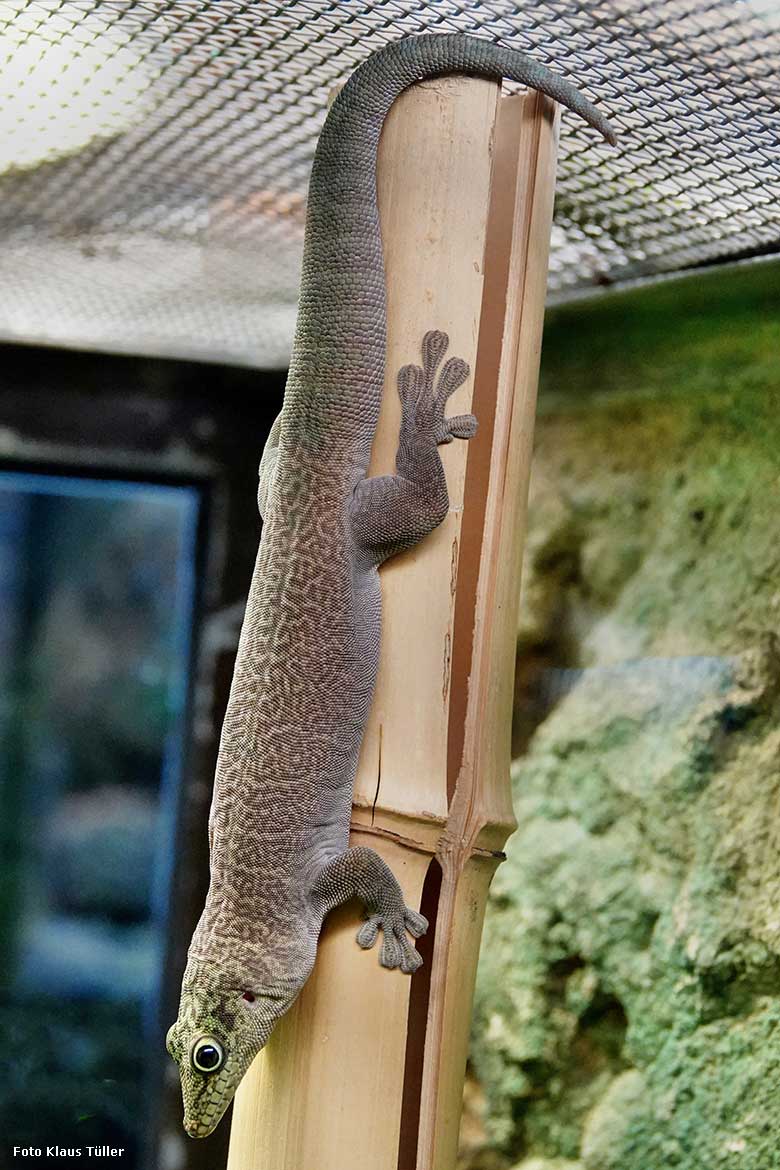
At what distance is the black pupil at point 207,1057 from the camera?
2.02 meters

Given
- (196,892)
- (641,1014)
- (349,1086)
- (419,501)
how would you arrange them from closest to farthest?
(349,1086), (419,501), (641,1014), (196,892)

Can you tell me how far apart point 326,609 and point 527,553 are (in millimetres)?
1635

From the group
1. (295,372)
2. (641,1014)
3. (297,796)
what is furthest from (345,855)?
(641,1014)

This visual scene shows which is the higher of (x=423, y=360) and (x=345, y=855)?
(x=423, y=360)

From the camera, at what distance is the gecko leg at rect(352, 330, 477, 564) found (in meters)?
2.03

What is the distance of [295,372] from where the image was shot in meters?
2.15

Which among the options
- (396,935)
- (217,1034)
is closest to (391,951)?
(396,935)

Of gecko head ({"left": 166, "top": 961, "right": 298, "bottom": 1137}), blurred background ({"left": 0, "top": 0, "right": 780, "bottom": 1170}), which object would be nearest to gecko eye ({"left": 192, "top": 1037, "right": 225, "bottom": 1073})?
gecko head ({"left": 166, "top": 961, "right": 298, "bottom": 1137})

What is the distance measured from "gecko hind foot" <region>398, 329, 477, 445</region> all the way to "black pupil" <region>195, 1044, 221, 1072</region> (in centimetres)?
119

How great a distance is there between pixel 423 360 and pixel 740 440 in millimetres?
1395

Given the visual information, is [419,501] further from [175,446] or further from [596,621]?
[175,446]

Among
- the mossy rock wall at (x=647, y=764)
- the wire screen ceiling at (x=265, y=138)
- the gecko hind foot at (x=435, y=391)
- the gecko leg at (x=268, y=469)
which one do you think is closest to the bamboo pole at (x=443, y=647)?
the gecko hind foot at (x=435, y=391)

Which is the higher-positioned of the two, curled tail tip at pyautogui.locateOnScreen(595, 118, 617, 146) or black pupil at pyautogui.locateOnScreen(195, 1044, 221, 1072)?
curled tail tip at pyautogui.locateOnScreen(595, 118, 617, 146)

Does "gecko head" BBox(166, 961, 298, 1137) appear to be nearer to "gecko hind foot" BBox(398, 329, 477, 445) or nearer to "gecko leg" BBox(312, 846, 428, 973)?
"gecko leg" BBox(312, 846, 428, 973)
